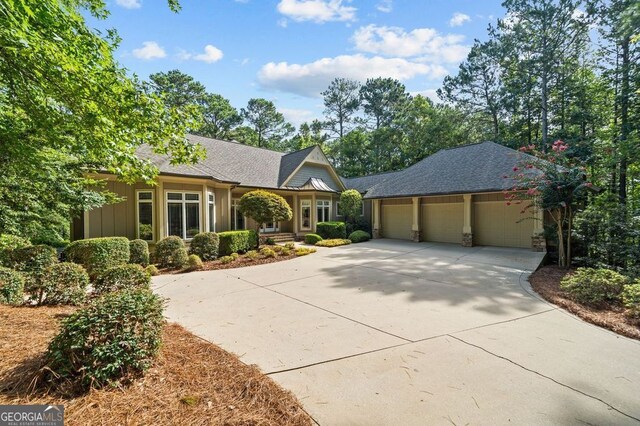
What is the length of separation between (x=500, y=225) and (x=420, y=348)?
1193cm

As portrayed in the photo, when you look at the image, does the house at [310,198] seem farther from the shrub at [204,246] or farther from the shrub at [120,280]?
the shrub at [120,280]

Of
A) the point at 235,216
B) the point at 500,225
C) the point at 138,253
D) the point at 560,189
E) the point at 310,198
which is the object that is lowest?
the point at 138,253

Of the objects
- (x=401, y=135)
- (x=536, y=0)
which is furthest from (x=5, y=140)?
(x=401, y=135)

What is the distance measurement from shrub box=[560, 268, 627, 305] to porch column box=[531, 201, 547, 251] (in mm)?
6056

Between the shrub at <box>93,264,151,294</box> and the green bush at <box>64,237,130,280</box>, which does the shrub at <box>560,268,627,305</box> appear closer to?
the shrub at <box>93,264,151,294</box>

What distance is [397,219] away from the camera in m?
17.2

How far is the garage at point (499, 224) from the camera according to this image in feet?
41.0

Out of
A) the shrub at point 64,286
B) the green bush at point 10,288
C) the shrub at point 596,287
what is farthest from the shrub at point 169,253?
the shrub at point 596,287

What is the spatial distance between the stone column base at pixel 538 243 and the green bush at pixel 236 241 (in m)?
11.8

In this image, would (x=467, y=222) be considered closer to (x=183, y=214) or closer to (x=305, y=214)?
(x=305, y=214)

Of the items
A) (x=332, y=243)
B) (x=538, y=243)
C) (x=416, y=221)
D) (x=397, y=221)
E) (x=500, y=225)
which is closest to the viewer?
(x=538, y=243)

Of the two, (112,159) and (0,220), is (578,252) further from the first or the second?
(0,220)

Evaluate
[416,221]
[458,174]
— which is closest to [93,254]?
[416,221]

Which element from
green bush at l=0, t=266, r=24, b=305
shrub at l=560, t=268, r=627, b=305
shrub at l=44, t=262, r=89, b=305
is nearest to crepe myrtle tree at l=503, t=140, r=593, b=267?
shrub at l=560, t=268, r=627, b=305
